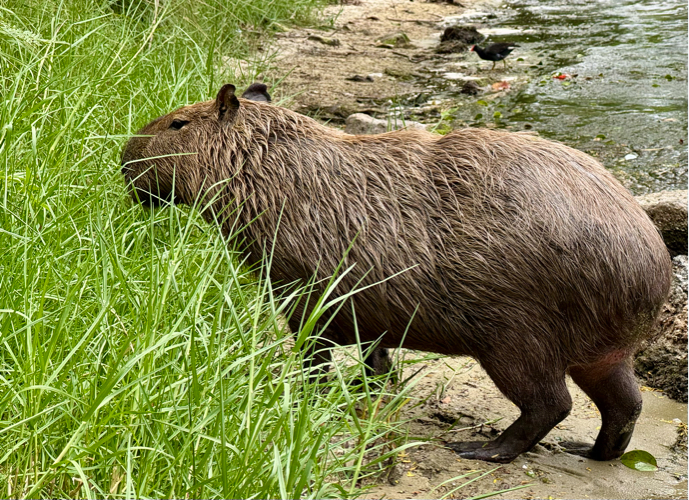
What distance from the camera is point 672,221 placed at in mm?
4879

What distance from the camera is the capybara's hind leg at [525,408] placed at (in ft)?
11.3

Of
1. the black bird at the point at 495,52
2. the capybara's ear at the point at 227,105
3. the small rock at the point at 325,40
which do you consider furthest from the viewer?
the small rock at the point at 325,40

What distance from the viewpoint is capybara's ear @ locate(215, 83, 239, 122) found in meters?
3.79

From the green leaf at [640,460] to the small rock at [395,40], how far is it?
26.1 feet

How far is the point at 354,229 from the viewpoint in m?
3.58

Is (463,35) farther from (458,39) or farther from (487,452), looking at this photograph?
(487,452)

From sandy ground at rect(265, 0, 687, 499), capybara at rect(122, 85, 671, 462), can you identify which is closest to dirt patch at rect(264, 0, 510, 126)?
sandy ground at rect(265, 0, 687, 499)

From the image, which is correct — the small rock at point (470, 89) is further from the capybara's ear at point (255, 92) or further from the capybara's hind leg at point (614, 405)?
the capybara's hind leg at point (614, 405)

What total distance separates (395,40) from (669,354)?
24.6ft

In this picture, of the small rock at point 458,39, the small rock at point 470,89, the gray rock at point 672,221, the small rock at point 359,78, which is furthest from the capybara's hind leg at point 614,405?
the small rock at point 458,39

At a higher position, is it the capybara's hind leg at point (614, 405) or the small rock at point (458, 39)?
the small rock at point (458, 39)

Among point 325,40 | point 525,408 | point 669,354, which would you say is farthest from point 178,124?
point 325,40

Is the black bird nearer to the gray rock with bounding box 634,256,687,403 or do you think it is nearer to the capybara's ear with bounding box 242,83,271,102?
the gray rock with bounding box 634,256,687,403

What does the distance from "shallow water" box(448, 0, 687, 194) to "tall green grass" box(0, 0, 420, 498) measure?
408 cm
